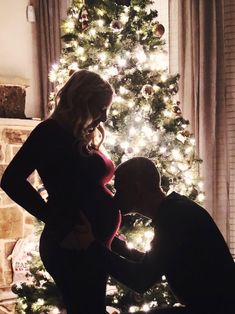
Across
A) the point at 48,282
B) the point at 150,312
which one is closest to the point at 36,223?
the point at 48,282

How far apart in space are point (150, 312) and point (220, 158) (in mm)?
2155

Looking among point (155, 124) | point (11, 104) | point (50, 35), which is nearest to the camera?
point (155, 124)

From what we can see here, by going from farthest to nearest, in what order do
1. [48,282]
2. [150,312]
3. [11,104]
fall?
[11,104] → [48,282] → [150,312]

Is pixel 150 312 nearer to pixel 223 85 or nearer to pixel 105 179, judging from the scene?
pixel 105 179

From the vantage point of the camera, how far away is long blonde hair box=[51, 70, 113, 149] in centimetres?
195

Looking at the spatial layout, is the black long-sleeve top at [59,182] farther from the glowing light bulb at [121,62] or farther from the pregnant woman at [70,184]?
the glowing light bulb at [121,62]

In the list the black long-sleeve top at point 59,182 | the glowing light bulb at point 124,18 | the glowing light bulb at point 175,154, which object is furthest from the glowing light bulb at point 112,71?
the black long-sleeve top at point 59,182

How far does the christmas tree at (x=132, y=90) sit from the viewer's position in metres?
2.98

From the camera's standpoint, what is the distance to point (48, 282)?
2.87 m

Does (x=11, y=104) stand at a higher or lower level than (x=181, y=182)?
higher

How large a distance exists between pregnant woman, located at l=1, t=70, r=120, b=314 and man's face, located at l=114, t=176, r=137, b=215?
4.3 inches

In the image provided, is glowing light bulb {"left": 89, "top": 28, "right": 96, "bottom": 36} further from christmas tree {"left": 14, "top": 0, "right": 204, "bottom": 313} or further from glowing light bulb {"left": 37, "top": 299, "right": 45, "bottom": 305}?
glowing light bulb {"left": 37, "top": 299, "right": 45, "bottom": 305}

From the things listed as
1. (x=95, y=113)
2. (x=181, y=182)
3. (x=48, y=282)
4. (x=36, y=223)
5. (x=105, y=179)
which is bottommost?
(x=48, y=282)

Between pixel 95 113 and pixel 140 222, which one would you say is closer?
pixel 95 113
